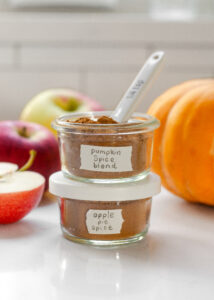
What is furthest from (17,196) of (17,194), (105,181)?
(105,181)

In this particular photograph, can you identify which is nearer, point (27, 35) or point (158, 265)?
point (158, 265)

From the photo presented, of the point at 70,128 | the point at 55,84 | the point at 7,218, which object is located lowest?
the point at 55,84

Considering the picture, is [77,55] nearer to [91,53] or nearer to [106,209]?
[91,53]

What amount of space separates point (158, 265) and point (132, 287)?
70 millimetres

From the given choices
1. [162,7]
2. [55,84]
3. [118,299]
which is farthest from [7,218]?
[162,7]

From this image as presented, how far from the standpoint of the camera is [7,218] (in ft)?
2.24

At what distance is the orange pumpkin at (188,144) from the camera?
2.41 ft

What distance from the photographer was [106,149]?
592 millimetres

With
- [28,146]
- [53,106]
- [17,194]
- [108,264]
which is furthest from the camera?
[53,106]

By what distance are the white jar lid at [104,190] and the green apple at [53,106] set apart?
0.47 metres

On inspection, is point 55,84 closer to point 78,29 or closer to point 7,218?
point 78,29

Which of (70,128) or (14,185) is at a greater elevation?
(70,128)

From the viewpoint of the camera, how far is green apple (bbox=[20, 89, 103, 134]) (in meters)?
1.09

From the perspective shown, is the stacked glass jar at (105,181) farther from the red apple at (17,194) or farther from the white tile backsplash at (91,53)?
the white tile backsplash at (91,53)
